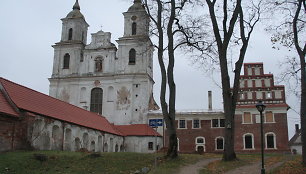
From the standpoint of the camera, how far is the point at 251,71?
44.2 m

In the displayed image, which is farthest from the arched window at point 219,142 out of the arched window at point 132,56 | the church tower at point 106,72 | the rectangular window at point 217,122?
the arched window at point 132,56

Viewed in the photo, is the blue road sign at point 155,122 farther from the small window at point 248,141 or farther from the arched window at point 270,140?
the arched window at point 270,140

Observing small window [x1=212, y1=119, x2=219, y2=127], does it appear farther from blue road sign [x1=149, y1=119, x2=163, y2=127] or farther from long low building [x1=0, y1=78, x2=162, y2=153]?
blue road sign [x1=149, y1=119, x2=163, y2=127]

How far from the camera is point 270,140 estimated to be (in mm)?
43000

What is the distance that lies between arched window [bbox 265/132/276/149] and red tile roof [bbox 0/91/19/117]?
31125 mm

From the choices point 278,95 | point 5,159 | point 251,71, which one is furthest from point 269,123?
point 5,159

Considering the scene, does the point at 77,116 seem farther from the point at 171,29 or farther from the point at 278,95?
the point at 278,95

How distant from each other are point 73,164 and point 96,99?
30.8 meters

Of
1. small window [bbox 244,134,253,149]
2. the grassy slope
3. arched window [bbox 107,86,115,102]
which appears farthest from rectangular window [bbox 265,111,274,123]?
the grassy slope

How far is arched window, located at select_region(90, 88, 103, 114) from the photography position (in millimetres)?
47531

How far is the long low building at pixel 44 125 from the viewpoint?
2220cm

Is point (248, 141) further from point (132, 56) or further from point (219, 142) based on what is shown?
point (132, 56)

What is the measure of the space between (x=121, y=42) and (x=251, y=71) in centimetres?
1794

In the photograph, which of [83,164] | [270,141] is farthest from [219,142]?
[83,164]
